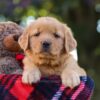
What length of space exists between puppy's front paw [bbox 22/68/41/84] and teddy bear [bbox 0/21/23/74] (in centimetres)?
19

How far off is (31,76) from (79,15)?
30.2ft

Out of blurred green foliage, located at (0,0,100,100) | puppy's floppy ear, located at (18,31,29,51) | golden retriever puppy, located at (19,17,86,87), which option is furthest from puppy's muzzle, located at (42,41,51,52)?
blurred green foliage, located at (0,0,100,100)

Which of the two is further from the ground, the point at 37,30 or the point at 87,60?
the point at 37,30

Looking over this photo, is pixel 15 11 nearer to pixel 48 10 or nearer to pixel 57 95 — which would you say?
pixel 48 10

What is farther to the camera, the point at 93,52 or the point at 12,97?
the point at 93,52

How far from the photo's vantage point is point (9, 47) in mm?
5020

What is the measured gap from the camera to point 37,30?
4664 mm

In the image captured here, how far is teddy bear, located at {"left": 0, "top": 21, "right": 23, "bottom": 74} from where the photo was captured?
4.85m

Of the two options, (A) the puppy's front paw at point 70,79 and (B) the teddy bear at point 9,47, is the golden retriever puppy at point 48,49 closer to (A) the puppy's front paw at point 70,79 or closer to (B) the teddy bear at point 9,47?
(A) the puppy's front paw at point 70,79

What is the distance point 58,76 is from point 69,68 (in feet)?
0.48

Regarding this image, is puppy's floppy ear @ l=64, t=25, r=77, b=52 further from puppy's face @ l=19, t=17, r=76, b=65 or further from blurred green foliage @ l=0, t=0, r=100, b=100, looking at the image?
blurred green foliage @ l=0, t=0, r=100, b=100

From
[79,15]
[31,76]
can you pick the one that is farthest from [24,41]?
[79,15]

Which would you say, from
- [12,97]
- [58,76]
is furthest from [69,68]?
[12,97]

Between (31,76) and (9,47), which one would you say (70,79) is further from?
(9,47)
